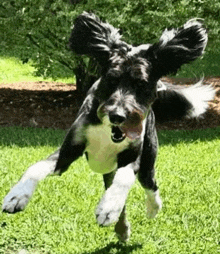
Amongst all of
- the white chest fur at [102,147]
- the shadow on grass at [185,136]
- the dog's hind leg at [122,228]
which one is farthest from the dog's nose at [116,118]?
the shadow on grass at [185,136]

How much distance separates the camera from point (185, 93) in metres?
3.50

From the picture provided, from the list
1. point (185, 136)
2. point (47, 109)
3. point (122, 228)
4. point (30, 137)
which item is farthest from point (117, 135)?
point (47, 109)

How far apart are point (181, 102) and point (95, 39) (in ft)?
3.27

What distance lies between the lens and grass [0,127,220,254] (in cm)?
459

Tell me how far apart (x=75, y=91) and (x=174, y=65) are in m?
9.66

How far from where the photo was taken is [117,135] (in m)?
2.58

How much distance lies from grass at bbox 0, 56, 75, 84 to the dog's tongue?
11944mm

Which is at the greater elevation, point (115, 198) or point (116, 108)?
point (116, 108)

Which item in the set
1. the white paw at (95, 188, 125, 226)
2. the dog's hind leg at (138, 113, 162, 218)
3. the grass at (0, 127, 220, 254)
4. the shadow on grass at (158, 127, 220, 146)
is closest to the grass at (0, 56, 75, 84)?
the shadow on grass at (158, 127, 220, 146)

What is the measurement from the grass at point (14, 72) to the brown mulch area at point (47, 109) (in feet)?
7.02

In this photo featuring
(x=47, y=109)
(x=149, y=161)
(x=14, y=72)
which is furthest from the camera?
(x=14, y=72)

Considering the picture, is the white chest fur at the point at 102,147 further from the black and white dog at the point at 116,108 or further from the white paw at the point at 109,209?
the white paw at the point at 109,209

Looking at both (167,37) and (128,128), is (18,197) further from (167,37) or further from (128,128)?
(167,37)

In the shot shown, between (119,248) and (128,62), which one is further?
(119,248)
